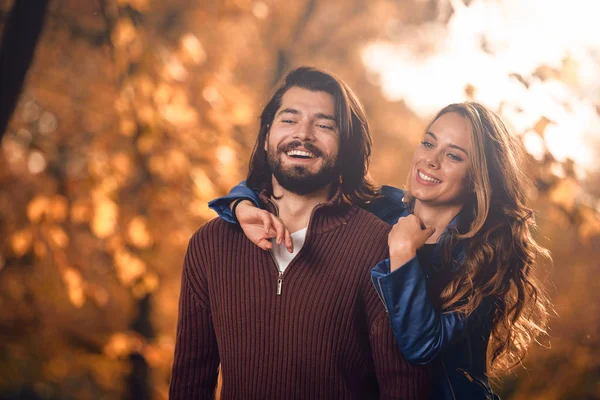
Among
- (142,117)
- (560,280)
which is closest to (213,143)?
(142,117)

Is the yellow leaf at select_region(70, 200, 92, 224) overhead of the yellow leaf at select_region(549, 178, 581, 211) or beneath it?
beneath

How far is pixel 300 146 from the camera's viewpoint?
6.00ft

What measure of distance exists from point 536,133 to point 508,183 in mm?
1128

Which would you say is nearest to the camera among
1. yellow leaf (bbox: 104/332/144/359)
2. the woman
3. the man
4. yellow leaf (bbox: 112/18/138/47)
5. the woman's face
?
the man

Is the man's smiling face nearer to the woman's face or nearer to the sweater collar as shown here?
the sweater collar

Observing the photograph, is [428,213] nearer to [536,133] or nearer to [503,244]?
[503,244]

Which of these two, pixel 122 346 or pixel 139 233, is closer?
pixel 139 233

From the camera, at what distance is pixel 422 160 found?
204 centimetres

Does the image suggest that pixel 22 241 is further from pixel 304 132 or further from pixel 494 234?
pixel 494 234

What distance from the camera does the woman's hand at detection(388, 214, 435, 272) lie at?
1.71 m

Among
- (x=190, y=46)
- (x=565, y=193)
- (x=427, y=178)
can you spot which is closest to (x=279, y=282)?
(x=427, y=178)

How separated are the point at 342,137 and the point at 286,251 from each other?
40 cm

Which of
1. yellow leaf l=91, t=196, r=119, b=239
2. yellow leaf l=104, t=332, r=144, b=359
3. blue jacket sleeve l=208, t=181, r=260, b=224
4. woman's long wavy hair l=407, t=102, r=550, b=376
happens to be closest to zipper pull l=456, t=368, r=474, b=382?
woman's long wavy hair l=407, t=102, r=550, b=376

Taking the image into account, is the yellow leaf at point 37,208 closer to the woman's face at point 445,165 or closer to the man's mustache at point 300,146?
the man's mustache at point 300,146
